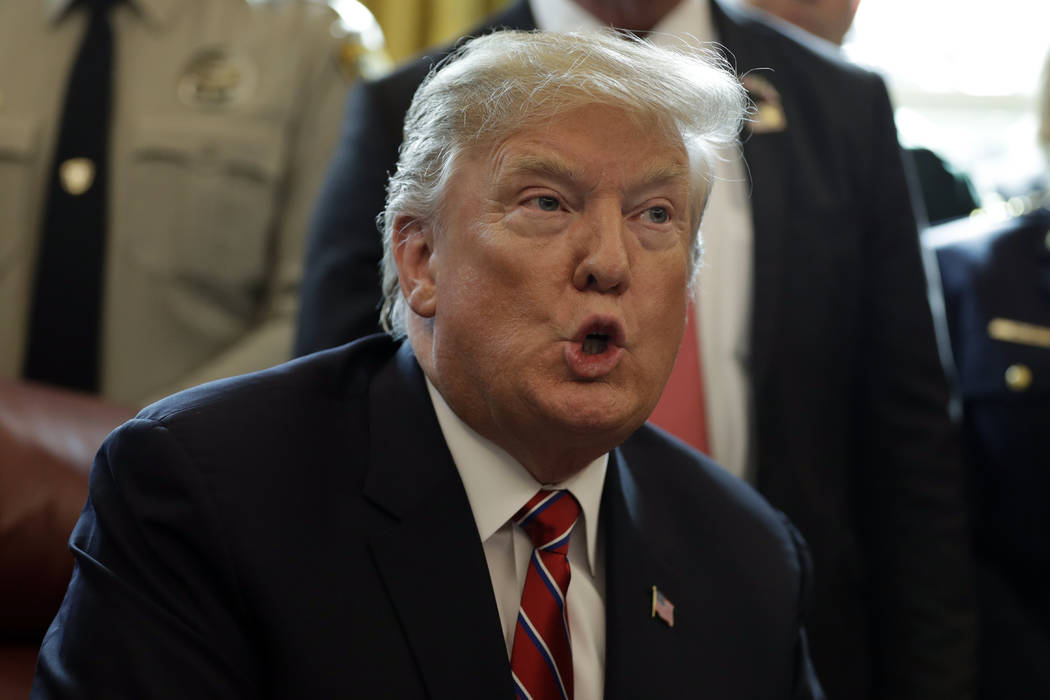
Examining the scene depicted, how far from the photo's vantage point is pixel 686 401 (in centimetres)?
210

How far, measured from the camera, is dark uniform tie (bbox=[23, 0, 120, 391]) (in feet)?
7.35

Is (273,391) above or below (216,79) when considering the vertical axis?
below

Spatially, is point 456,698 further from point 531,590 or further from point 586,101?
point 586,101

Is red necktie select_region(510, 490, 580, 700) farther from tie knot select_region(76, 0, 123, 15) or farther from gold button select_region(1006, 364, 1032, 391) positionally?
tie knot select_region(76, 0, 123, 15)

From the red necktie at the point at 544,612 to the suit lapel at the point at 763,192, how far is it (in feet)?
2.20

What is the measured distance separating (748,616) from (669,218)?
0.55 meters

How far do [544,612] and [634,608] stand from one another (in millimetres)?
156

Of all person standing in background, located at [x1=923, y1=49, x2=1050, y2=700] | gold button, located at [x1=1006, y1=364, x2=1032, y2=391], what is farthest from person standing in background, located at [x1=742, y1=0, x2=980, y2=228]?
gold button, located at [x1=1006, y1=364, x2=1032, y2=391]

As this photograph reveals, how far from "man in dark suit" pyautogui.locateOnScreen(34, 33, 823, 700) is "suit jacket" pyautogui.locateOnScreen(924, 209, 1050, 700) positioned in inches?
39.7

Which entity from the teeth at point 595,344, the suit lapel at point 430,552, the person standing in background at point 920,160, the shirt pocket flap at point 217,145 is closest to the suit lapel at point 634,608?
the suit lapel at point 430,552

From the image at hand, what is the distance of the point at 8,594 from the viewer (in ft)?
5.00

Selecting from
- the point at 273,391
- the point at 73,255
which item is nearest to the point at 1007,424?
the point at 273,391

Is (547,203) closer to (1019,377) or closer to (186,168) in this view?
(186,168)

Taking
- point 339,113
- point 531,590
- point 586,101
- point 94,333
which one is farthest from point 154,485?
point 339,113
